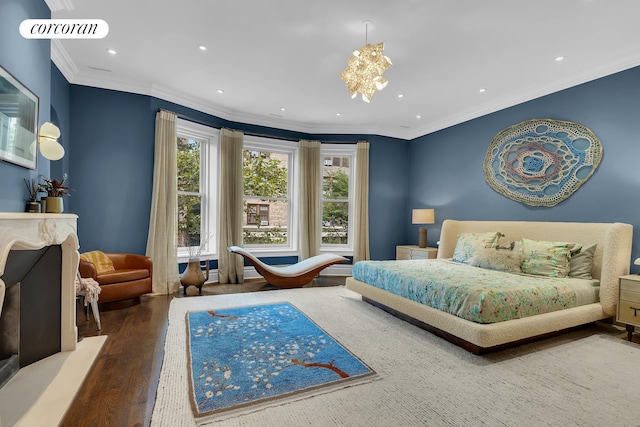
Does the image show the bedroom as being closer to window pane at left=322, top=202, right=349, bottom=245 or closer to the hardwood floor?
window pane at left=322, top=202, right=349, bottom=245

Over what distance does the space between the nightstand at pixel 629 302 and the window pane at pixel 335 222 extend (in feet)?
13.5

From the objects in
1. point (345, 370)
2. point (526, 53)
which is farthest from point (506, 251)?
point (345, 370)

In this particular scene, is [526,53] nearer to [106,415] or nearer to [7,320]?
[106,415]

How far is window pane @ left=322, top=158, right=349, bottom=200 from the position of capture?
6.25 metres

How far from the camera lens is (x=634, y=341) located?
112 inches

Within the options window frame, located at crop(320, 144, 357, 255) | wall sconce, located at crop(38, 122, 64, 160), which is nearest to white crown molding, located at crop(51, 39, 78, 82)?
wall sconce, located at crop(38, 122, 64, 160)

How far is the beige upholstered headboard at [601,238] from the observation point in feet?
10.2

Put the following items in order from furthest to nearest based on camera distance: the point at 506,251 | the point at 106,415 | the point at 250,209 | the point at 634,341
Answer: the point at 250,209
the point at 506,251
the point at 634,341
the point at 106,415

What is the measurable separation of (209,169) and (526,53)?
4580 millimetres

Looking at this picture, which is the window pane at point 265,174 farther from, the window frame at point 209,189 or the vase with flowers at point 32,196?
the vase with flowers at point 32,196

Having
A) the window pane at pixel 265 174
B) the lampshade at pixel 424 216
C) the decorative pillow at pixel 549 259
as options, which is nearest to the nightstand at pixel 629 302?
the decorative pillow at pixel 549 259

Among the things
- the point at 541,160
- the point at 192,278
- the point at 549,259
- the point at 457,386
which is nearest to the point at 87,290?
the point at 192,278

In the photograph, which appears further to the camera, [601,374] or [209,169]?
[209,169]

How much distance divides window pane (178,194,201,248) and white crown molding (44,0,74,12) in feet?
8.88
